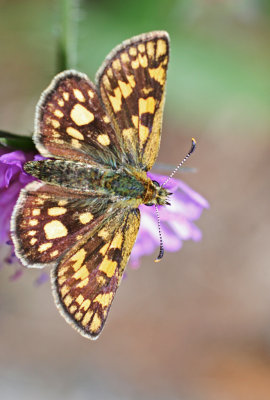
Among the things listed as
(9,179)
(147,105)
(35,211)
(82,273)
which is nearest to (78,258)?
(82,273)

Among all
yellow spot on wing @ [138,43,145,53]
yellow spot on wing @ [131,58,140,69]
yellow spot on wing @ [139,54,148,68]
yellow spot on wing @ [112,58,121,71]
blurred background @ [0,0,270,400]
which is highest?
yellow spot on wing @ [138,43,145,53]

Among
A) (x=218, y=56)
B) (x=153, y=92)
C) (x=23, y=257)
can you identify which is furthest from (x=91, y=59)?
(x=23, y=257)

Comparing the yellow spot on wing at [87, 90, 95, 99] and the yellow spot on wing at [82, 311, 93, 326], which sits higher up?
the yellow spot on wing at [87, 90, 95, 99]

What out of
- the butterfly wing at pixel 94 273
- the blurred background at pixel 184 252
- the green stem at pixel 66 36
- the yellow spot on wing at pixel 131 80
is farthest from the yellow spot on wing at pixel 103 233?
the blurred background at pixel 184 252

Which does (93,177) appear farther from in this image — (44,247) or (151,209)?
(151,209)

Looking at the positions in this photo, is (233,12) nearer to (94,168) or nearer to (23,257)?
(94,168)

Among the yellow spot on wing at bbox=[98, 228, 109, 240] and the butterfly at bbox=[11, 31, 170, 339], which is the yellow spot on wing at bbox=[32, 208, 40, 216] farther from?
the yellow spot on wing at bbox=[98, 228, 109, 240]

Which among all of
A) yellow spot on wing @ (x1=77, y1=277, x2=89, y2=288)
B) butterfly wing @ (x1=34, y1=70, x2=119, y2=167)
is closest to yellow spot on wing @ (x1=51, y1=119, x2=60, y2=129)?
butterfly wing @ (x1=34, y1=70, x2=119, y2=167)
